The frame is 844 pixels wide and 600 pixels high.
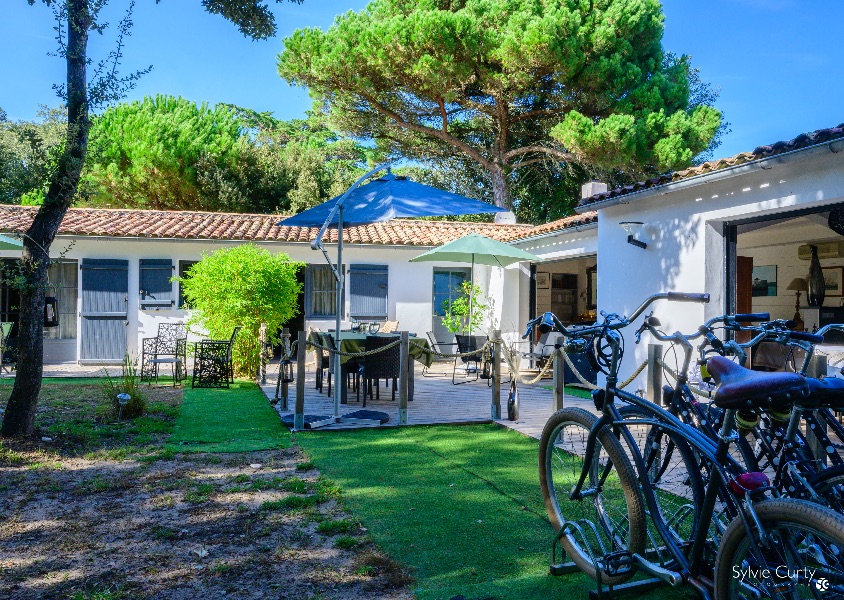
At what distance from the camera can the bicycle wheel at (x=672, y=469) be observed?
2377mm

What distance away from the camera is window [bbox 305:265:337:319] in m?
14.4

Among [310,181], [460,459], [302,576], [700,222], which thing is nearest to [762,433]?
[302,576]

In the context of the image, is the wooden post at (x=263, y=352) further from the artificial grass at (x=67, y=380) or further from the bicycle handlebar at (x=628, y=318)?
the bicycle handlebar at (x=628, y=318)

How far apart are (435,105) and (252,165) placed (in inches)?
307

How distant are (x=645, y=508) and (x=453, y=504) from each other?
1.93m

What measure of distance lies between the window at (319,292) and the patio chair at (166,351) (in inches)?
104

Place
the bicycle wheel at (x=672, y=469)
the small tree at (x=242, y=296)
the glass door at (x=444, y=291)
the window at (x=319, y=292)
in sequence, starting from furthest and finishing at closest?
the glass door at (x=444, y=291), the window at (x=319, y=292), the small tree at (x=242, y=296), the bicycle wheel at (x=672, y=469)

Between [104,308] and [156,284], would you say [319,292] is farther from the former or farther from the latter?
[104,308]

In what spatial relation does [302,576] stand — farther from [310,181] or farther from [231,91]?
[231,91]

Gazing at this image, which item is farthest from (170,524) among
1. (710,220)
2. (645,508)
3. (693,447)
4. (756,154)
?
(710,220)

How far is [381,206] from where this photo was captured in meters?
6.74

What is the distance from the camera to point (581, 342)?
2928mm

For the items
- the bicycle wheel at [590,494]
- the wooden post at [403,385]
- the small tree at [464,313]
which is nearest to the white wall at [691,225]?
the wooden post at [403,385]

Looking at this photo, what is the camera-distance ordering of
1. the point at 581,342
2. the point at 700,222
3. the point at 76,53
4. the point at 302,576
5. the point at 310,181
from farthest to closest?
the point at 310,181
the point at 700,222
the point at 76,53
the point at 302,576
the point at 581,342
